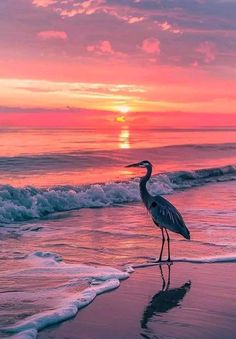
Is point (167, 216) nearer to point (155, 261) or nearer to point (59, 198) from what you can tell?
point (155, 261)

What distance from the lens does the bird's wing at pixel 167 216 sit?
11891mm

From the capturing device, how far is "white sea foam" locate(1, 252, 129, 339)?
717 centimetres

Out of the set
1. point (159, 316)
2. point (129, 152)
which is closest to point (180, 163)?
point (129, 152)

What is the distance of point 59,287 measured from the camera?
8.86 meters

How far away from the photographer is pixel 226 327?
23.5 ft

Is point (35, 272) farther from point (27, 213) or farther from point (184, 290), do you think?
point (27, 213)

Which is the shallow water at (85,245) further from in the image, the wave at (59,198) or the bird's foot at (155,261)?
the wave at (59,198)

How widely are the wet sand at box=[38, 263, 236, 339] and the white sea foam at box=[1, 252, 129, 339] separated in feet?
0.44

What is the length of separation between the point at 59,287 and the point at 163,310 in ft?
5.59

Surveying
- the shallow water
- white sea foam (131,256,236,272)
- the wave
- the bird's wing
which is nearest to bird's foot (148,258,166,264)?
white sea foam (131,256,236,272)

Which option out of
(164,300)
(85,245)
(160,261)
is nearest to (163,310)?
(164,300)

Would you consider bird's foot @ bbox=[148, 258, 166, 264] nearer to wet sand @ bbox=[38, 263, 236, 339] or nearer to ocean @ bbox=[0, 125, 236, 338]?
ocean @ bbox=[0, 125, 236, 338]

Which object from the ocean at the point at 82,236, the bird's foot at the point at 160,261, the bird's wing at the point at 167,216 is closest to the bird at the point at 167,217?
the bird's wing at the point at 167,216

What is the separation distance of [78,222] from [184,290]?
7.23 meters
